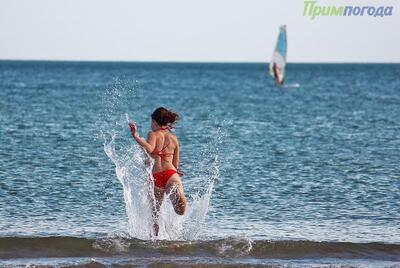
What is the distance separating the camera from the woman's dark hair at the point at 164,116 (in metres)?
12.9

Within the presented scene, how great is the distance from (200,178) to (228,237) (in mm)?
6877

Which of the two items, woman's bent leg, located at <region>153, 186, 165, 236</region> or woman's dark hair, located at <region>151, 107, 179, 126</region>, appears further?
woman's bent leg, located at <region>153, 186, 165, 236</region>

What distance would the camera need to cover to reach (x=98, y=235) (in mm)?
14203

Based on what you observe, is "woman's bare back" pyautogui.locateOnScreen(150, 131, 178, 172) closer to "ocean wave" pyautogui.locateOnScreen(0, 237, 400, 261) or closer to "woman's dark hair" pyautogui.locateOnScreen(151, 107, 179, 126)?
"woman's dark hair" pyautogui.locateOnScreen(151, 107, 179, 126)

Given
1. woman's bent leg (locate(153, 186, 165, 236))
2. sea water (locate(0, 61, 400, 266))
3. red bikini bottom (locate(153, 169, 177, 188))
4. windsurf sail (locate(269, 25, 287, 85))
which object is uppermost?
windsurf sail (locate(269, 25, 287, 85))

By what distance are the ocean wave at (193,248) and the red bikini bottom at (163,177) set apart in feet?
3.18

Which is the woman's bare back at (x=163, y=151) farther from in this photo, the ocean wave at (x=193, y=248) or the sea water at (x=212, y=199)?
the ocean wave at (x=193, y=248)

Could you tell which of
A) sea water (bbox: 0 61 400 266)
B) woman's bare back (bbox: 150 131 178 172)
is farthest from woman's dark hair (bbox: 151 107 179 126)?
sea water (bbox: 0 61 400 266)

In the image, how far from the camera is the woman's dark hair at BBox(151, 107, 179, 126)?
42.2 ft

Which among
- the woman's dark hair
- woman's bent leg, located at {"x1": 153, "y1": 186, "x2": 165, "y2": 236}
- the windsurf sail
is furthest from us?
the windsurf sail

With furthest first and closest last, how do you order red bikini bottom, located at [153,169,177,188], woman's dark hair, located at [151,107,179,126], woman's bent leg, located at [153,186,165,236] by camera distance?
woman's bent leg, located at [153,186,165,236], red bikini bottom, located at [153,169,177,188], woman's dark hair, located at [151,107,179,126]

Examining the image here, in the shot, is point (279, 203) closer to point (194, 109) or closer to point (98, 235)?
point (98, 235)

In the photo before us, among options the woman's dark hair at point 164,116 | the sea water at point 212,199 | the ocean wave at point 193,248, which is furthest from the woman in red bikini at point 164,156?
the ocean wave at point 193,248

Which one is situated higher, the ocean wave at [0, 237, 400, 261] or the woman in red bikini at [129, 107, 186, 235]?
the woman in red bikini at [129, 107, 186, 235]
